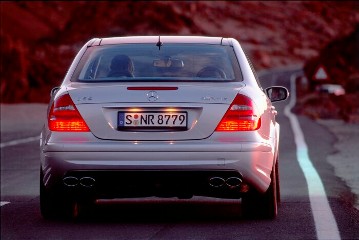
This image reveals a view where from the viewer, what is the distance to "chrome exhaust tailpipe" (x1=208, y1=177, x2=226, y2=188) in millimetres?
9992

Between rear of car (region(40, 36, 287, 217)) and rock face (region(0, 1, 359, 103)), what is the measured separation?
132m

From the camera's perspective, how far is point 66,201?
10.7 m

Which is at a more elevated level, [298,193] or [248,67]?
[248,67]

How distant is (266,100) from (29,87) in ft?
190

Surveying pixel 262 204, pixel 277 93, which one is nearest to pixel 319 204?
pixel 277 93

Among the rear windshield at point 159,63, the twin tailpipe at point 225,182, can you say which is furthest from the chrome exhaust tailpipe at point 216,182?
the rear windshield at point 159,63

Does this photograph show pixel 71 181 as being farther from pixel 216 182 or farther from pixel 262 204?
pixel 262 204

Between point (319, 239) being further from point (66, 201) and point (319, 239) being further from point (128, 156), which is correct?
point (66, 201)

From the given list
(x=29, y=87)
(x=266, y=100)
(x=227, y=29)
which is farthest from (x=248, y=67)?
(x=227, y=29)

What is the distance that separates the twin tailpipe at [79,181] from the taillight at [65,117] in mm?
361

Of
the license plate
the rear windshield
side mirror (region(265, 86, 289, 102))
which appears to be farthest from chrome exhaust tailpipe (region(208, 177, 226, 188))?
side mirror (region(265, 86, 289, 102))

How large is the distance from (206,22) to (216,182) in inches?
6369

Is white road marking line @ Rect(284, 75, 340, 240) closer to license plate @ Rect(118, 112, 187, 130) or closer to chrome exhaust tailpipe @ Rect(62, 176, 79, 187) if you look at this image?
license plate @ Rect(118, 112, 187, 130)

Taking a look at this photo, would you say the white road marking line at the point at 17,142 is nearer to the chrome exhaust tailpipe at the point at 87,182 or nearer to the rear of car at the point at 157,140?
Answer: the rear of car at the point at 157,140
